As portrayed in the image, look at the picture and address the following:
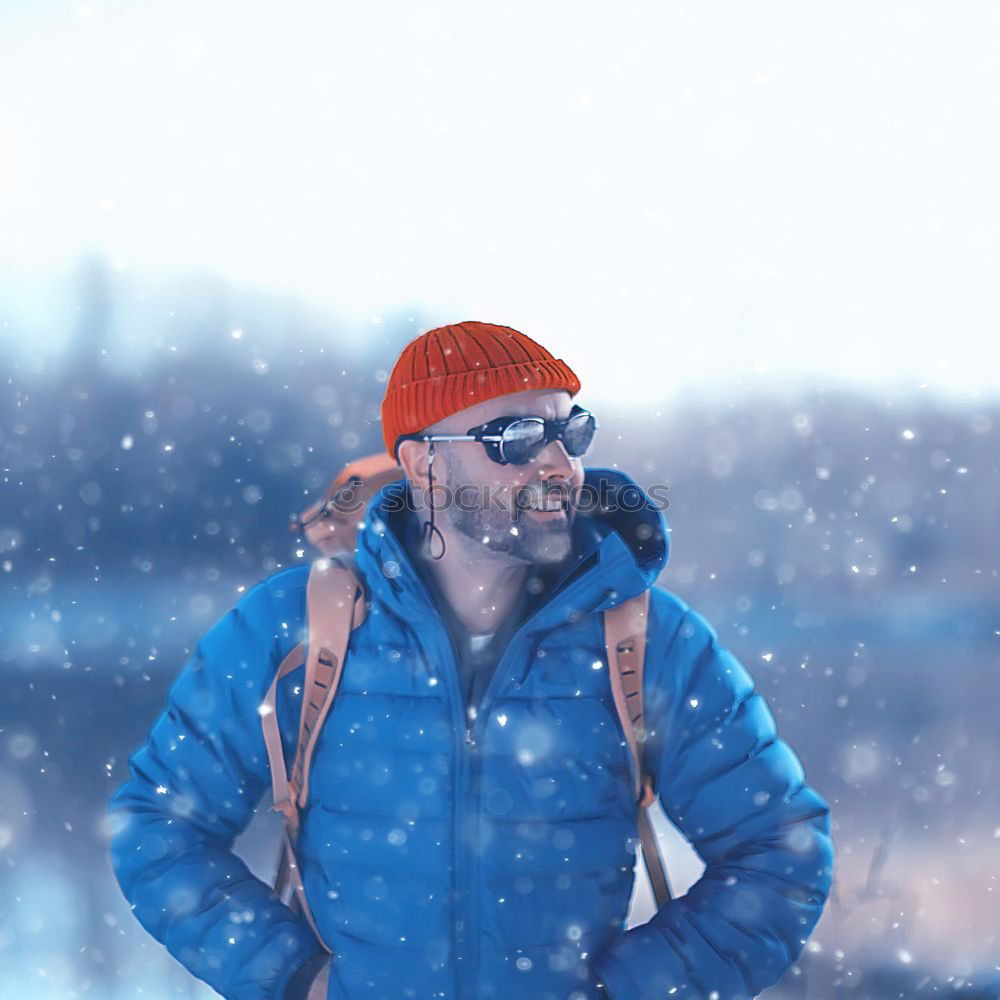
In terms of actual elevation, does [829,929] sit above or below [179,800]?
below

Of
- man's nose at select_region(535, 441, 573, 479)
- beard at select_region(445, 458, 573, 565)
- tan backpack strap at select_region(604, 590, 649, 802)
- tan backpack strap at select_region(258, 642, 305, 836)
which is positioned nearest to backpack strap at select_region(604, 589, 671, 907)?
tan backpack strap at select_region(604, 590, 649, 802)

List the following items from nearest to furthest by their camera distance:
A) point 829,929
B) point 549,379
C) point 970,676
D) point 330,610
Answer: point 330,610 → point 549,379 → point 829,929 → point 970,676

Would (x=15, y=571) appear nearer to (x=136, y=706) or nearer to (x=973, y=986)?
(x=136, y=706)

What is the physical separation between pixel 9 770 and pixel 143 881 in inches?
286

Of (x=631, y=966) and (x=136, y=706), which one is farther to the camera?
(x=136, y=706)

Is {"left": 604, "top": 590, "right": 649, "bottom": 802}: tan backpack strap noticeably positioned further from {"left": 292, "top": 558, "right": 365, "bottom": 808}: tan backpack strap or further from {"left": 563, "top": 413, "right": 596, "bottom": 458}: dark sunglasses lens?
{"left": 292, "top": 558, "right": 365, "bottom": 808}: tan backpack strap

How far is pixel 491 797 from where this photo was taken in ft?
6.93

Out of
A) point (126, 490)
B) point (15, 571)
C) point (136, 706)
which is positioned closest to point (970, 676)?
point (136, 706)

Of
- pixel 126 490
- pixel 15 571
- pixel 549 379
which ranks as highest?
pixel 549 379

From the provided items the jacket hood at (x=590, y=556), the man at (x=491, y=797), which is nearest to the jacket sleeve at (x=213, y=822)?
the man at (x=491, y=797)

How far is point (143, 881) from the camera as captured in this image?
2156 mm

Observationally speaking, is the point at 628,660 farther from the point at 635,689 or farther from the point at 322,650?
the point at 322,650

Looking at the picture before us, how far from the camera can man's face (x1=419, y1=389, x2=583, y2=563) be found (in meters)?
2.28

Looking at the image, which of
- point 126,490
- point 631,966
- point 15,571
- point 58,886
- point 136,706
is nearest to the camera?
point 631,966
